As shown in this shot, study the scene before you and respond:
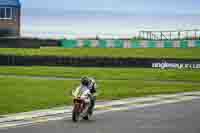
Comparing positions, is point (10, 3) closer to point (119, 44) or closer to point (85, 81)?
point (119, 44)

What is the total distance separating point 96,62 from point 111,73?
3496 mm

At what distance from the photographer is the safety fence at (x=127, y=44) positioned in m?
65.9

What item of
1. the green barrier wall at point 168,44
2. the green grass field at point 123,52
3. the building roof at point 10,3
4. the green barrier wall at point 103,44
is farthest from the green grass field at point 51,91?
the building roof at point 10,3

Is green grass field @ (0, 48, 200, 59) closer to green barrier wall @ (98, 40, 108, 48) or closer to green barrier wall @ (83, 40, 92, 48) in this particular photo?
green barrier wall @ (98, 40, 108, 48)

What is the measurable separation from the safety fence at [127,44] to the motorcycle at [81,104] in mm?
47917

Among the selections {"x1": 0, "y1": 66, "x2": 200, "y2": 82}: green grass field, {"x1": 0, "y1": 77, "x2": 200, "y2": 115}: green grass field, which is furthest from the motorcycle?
{"x1": 0, "y1": 66, "x2": 200, "y2": 82}: green grass field

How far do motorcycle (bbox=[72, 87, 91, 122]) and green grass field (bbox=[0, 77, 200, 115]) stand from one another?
10.6 ft

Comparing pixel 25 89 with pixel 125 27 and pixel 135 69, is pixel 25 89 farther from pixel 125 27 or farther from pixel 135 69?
pixel 125 27

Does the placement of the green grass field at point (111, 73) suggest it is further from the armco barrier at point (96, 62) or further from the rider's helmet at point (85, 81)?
the rider's helmet at point (85, 81)

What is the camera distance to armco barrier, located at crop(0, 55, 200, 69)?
45844 mm

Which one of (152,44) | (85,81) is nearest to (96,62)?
(152,44)

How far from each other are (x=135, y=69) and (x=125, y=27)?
3362 cm

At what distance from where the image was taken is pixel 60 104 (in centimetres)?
2355

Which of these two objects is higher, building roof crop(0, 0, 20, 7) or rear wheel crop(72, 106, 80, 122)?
building roof crop(0, 0, 20, 7)
